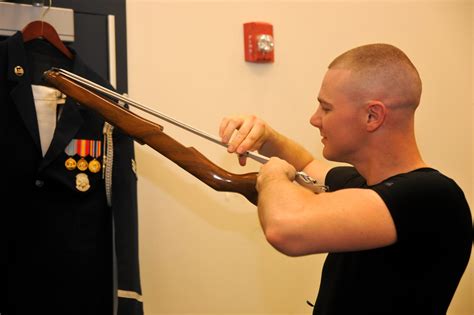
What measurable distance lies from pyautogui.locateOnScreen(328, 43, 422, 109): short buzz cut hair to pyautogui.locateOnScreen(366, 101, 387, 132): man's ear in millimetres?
31

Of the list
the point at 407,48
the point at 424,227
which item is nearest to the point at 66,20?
the point at 424,227

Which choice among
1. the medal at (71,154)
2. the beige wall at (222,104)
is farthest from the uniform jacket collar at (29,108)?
the beige wall at (222,104)

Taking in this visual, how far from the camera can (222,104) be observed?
6.64 ft

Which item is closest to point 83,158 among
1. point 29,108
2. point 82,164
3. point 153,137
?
point 82,164

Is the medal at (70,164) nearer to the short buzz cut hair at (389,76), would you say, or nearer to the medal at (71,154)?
the medal at (71,154)

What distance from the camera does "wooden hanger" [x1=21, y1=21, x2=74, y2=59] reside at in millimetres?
1463

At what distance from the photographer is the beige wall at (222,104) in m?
1.89

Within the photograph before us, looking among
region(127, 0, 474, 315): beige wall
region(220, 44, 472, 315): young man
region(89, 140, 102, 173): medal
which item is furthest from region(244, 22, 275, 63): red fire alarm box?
region(89, 140, 102, 173): medal

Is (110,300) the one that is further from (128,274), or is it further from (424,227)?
(424,227)

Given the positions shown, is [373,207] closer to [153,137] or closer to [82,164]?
[153,137]

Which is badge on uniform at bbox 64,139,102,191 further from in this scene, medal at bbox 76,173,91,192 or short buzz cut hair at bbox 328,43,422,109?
short buzz cut hair at bbox 328,43,422,109

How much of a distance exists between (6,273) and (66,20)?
2.57 ft

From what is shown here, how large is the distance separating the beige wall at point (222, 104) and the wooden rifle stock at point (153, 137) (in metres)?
0.62

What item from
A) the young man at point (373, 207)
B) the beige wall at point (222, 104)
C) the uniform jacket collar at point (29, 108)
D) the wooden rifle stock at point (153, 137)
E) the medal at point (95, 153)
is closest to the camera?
the young man at point (373, 207)
